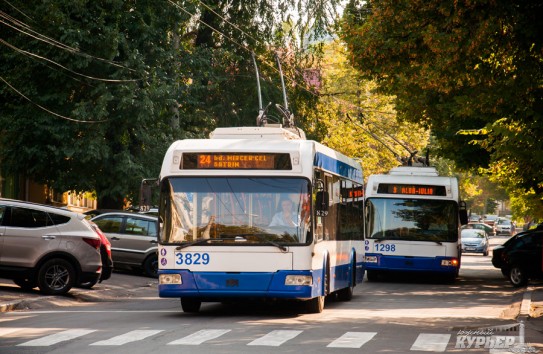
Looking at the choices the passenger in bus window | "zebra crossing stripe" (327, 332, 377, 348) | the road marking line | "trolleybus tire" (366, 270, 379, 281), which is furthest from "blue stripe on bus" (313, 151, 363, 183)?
"trolleybus tire" (366, 270, 379, 281)

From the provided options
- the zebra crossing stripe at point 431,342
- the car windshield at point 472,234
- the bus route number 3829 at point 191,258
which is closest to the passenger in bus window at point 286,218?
the bus route number 3829 at point 191,258

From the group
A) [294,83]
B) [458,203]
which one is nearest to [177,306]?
[458,203]

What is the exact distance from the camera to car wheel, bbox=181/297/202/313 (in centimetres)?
1845

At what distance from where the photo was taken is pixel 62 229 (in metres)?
22.3

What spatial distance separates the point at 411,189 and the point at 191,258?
1470cm

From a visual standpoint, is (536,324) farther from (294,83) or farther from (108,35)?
(294,83)

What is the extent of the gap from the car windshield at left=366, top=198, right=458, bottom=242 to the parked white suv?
10.3m

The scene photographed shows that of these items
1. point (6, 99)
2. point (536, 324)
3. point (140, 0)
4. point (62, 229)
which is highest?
point (140, 0)

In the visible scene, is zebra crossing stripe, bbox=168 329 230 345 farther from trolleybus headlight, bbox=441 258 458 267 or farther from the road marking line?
trolleybus headlight, bbox=441 258 458 267

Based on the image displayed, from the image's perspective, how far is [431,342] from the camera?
14.5 m

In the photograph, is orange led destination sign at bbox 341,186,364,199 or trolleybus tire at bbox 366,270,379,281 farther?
trolleybus tire at bbox 366,270,379,281

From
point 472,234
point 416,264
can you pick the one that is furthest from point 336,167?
point 472,234

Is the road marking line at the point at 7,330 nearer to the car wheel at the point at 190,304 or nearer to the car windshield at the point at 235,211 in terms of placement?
the car windshield at the point at 235,211

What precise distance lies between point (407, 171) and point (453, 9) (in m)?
16.0
